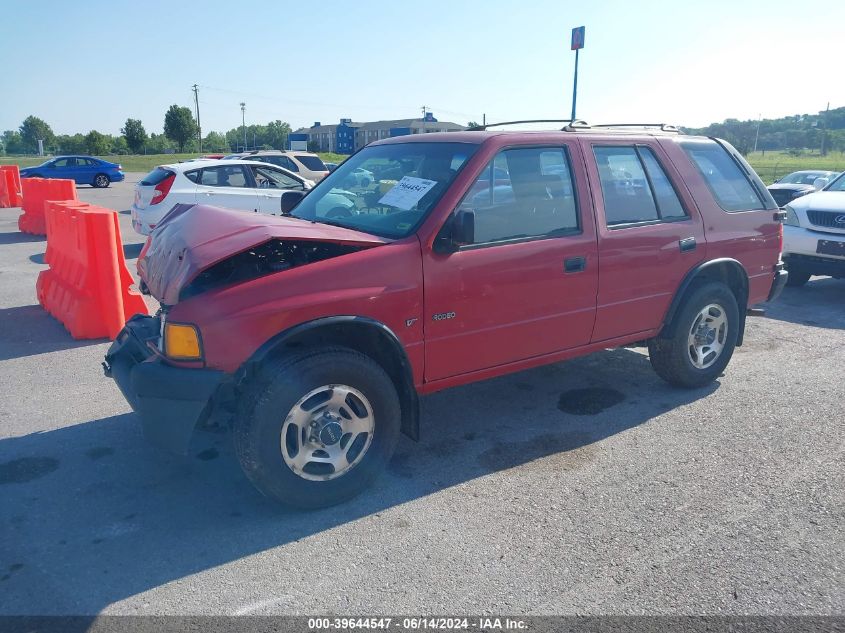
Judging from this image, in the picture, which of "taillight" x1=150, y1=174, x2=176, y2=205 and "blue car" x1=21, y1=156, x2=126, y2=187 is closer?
"taillight" x1=150, y1=174, x2=176, y2=205

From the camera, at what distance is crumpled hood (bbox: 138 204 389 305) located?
11.2 ft

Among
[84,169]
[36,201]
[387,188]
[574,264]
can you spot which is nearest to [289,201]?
[387,188]

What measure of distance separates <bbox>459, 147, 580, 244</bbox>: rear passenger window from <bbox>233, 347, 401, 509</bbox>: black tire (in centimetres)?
108

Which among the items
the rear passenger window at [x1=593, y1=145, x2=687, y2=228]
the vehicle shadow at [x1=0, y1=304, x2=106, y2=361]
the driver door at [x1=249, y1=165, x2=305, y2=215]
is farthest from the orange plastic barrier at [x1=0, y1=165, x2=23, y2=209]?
the rear passenger window at [x1=593, y1=145, x2=687, y2=228]

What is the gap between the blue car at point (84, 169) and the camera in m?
28.4

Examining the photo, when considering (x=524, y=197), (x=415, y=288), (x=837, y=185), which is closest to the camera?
(x=415, y=288)

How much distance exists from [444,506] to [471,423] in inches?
45.7

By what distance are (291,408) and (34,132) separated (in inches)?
4785

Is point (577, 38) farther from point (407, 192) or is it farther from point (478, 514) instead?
point (478, 514)

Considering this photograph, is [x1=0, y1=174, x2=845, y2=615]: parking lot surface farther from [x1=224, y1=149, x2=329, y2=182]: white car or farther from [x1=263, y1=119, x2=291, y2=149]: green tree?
[x1=263, y1=119, x2=291, y2=149]: green tree

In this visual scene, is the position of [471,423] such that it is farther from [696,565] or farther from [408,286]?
[696,565]

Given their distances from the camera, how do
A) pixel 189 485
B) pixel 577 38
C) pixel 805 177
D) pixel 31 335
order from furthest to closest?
pixel 805 177, pixel 577 38, pixel 31 335, pixel 189 485

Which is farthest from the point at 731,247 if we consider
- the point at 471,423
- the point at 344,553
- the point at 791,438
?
the point at 344,553

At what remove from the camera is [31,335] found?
661cm
